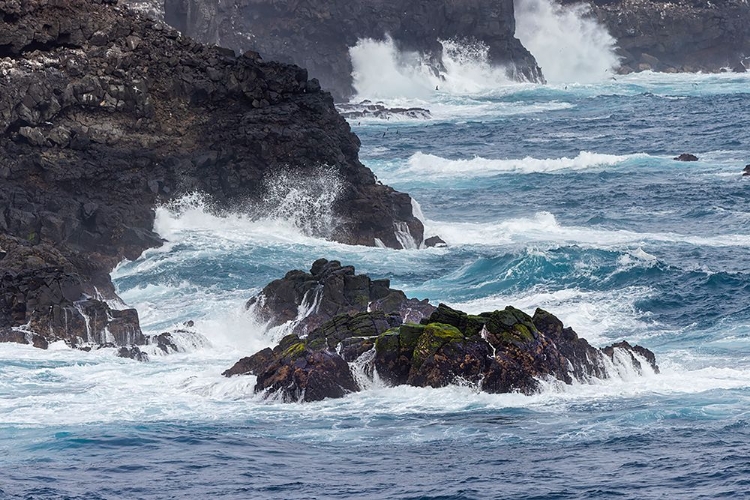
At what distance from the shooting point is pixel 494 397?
24.9 metres

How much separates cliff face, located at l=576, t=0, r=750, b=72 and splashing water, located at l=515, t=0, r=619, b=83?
189 cm

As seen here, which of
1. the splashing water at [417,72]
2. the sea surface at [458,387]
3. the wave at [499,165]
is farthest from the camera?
the splashing water at [417,72]

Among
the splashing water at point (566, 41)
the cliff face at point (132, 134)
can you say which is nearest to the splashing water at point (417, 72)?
the splashing water at point (566, 41)

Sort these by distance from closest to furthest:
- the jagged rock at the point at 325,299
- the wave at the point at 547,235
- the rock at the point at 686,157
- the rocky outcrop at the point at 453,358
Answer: the rocky outcrop at the point at 453,358 < the jagged rock at the point at 325,299 < the wave at the point at 547,235 < the rock at the point at 686,157

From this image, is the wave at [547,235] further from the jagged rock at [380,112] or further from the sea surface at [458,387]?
the jagged rock at [380,112]

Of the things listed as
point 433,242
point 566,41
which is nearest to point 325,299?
point 433,242

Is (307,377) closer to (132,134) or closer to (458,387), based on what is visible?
(458,387)

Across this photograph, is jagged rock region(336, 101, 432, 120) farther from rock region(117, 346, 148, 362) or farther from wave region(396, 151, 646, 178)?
rock region(117, 346, 148, 362)

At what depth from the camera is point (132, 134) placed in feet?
137

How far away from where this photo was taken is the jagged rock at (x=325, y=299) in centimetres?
3141

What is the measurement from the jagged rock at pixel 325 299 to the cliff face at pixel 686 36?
3698 inches

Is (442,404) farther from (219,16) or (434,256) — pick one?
(219,16)

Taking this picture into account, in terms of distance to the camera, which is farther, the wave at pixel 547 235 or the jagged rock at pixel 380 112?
the jagged rock at pixel 380 112

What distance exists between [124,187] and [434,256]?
10.5 meters
